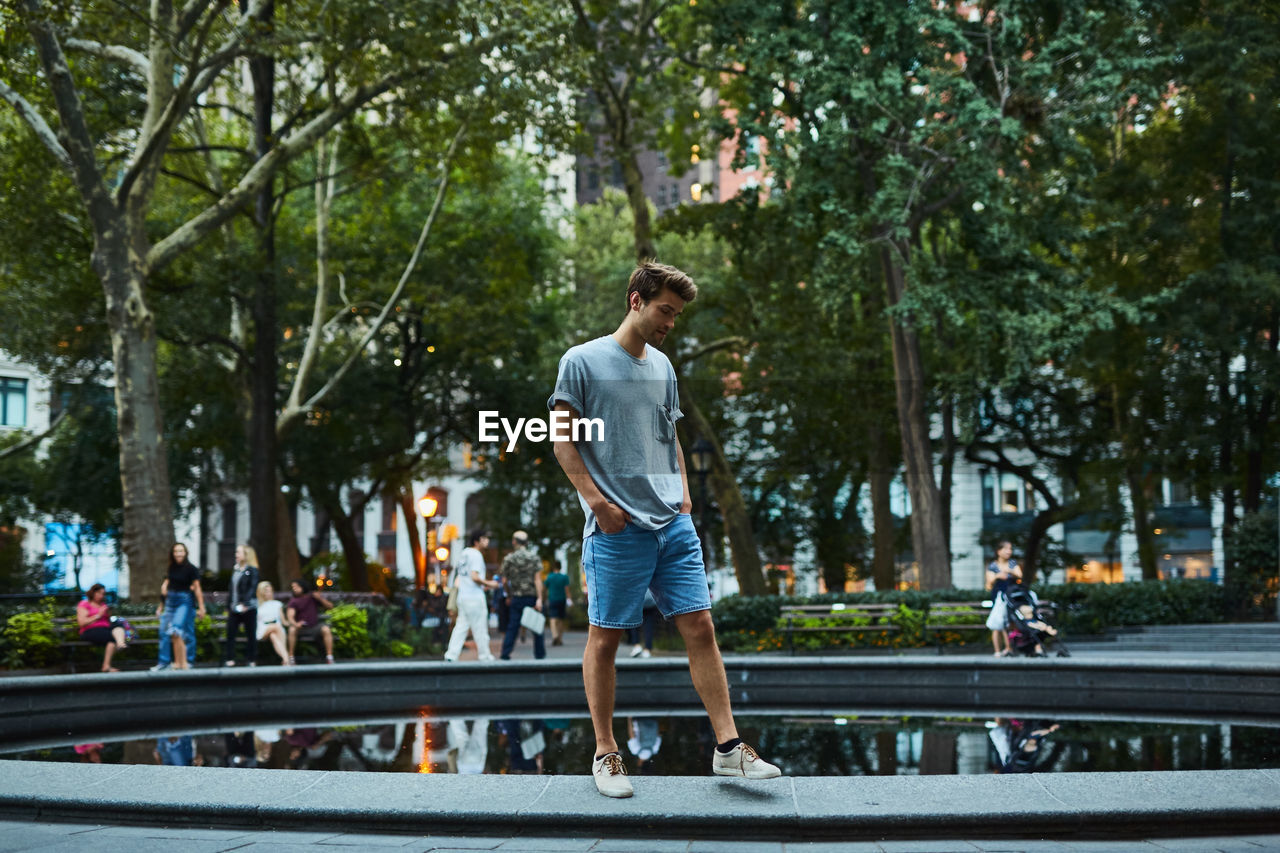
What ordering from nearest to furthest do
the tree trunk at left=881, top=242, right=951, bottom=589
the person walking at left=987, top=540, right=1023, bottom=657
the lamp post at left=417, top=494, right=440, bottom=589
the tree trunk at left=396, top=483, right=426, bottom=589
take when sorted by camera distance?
the person walking at left=987, top=540, right=1023, bottom=657 → the tree trunk at left=881, top=242, right=951, bottom=589 → the lamp post at left=417, top=494, right=440, bottom=589 → the tree trunk at left=396, top=483, right=426, bottom=589

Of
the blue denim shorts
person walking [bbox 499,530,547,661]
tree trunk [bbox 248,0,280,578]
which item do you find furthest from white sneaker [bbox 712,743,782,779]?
tree trunk [bbox 248,0,280,578]

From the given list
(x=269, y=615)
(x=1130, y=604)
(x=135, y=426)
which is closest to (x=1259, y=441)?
(x=1130, y=604)

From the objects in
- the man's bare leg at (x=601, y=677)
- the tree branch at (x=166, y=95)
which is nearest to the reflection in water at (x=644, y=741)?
the man's bare leg at (x=601, y=677)

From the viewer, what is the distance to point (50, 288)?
26.9m

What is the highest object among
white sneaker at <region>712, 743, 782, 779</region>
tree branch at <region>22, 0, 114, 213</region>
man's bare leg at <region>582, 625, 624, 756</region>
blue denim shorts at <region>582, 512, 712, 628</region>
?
tree branch at <region>22, 0, 114, 213</region>

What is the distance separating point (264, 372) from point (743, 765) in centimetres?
1917

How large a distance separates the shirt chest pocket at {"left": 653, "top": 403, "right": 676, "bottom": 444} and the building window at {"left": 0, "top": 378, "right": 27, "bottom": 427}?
47.6 meters

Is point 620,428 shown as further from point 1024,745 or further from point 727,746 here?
point 1024,745

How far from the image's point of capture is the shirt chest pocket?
4.90m

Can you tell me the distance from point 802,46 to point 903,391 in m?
6.57

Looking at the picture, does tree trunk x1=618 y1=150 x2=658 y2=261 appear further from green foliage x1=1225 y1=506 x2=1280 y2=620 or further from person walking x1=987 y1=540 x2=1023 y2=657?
green foliage x1=1225 y1=506 x2=1280 y2=620

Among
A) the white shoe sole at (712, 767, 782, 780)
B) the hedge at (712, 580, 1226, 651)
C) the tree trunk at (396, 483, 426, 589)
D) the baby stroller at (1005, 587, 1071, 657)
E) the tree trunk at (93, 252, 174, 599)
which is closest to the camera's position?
the white shoe sole at (712, 767, 782, 780)

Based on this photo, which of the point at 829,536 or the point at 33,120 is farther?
the point at 829,536

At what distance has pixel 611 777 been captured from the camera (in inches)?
184
